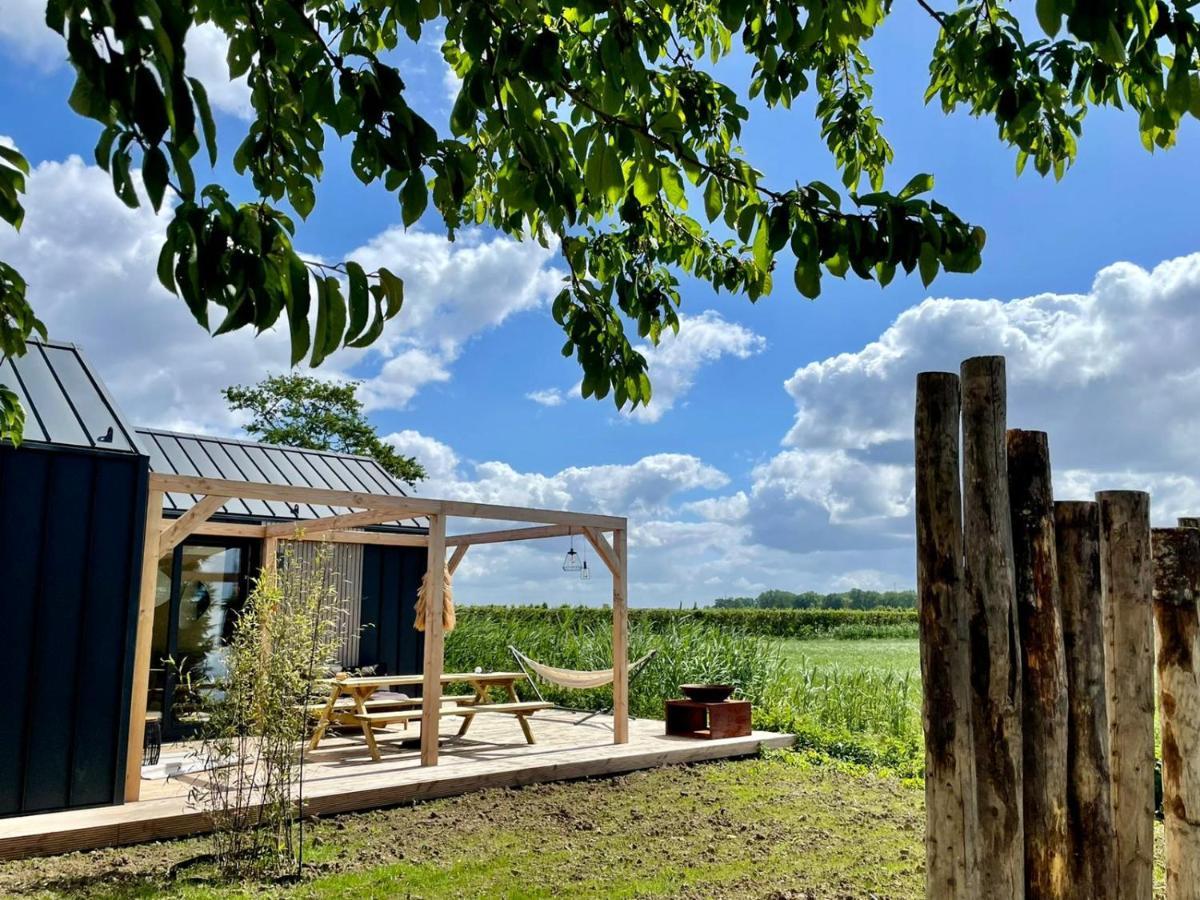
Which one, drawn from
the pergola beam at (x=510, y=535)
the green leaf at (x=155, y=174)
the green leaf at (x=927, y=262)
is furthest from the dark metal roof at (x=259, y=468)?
the green leaf at (x=155, y=174)

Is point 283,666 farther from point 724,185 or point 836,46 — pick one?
point 836,46

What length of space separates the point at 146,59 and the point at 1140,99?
383cm

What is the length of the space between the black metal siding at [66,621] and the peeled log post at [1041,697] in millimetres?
5726

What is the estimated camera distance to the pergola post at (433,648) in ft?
25.4

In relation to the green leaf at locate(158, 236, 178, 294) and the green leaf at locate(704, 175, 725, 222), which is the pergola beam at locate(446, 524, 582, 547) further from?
the green leaf at locate(158, 236, 178, 294)

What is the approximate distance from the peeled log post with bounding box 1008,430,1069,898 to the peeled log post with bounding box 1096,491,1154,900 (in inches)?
20.3

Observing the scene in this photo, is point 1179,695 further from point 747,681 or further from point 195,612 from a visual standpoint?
point 195,612

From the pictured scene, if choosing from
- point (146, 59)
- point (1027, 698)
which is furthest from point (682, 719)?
point (146, 59)

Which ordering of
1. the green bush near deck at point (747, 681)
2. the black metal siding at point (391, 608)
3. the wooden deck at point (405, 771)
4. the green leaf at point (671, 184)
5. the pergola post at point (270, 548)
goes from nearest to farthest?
the green leaf at point (671, 184) < the wooden deck at point (405, 771) < the green bush near deck at point (747, 681) < the pergola post at point (270, 548) < the black metal siding at point (391, 608)

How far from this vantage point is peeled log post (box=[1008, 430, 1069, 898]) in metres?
3.06

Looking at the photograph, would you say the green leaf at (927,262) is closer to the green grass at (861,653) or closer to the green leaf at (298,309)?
the green leaf at (298,309)

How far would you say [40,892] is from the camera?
4973 mm

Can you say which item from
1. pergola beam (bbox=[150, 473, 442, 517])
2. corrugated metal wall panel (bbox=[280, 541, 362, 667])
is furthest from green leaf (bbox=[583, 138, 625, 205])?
corrugated metal wall panel (bbox=[280, 541, 362, 667])

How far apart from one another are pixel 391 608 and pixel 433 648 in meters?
4.10
